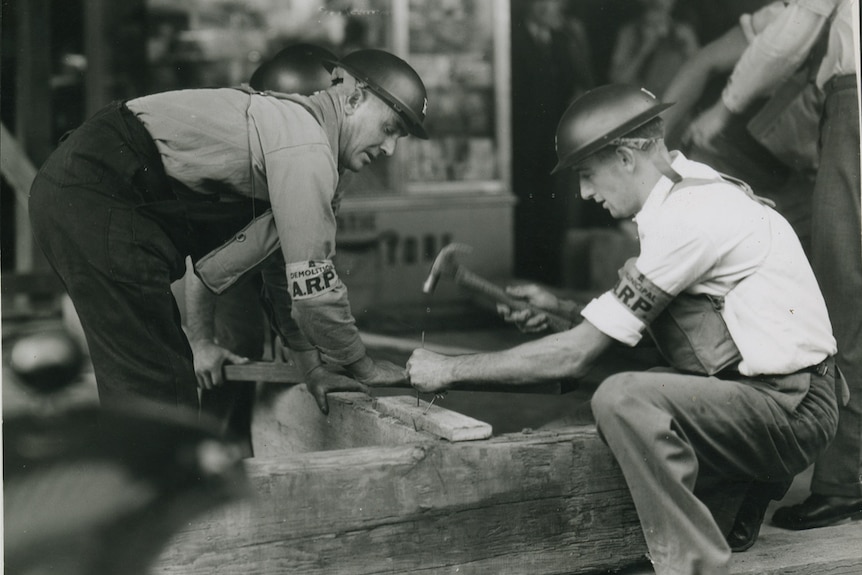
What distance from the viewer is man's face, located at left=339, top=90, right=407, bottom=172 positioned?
10.1ft

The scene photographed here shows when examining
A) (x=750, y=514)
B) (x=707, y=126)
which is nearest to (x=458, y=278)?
(x=750, y=514)

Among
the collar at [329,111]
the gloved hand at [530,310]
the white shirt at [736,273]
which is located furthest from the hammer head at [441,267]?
the white shirt at [736,273]

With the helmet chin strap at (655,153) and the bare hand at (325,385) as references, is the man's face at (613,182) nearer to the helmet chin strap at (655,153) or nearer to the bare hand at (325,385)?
the helmet chin strap at (655,153)

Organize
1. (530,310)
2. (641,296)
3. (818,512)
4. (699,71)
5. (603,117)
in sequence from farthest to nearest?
(699,71)
(530,310)
(818,512)
(603,117)
(641,296)

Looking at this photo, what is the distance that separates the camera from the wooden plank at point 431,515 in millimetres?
2400

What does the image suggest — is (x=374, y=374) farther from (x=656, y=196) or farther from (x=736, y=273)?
(x=736, y=273)

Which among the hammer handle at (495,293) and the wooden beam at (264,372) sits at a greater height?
the hammer handle at (495,293)

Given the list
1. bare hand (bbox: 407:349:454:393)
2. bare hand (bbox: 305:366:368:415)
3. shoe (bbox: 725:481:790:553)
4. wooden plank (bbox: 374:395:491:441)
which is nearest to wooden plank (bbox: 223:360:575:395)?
bare hand (bbox: 305:366:368:415)

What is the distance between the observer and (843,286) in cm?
343

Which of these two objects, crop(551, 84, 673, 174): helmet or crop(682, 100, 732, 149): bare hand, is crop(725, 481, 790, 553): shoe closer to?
crop(551, 84, 673, 174): helmet

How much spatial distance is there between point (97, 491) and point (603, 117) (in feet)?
5.49

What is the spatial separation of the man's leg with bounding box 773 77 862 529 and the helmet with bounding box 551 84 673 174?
974 mm

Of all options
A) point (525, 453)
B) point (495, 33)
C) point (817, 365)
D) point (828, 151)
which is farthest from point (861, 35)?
point (495, 33)

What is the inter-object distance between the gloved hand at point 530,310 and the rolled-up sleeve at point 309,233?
643 millimetres
